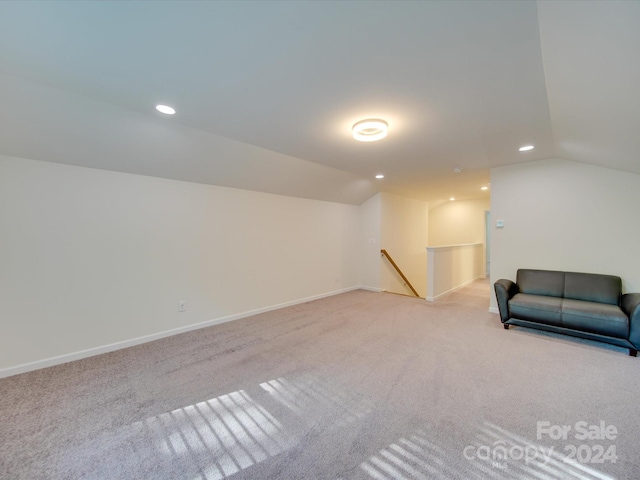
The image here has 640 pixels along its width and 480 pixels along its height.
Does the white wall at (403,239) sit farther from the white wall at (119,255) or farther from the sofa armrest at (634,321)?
the sofa armrest at (634,321)

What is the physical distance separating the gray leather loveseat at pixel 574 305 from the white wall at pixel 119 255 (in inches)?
139

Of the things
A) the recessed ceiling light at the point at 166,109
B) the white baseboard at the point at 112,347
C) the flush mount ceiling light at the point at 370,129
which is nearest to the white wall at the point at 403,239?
the white baseboard at the point at 112,347

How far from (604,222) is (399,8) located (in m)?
4.03

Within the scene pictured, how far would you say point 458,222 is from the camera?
7887 millimetres

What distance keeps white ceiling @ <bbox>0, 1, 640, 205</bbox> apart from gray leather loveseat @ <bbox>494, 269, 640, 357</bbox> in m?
1.48

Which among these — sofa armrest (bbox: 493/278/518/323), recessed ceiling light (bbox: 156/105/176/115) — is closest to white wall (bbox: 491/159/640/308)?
sofa armrest (bbox: 493/278/518/323)

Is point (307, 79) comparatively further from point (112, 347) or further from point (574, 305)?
point (574, 305)

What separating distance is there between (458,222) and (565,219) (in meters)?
4.35

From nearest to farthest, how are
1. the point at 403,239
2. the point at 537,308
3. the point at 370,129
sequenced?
1. the point at 370,129
2. the point at 537,308
3. the point at 403,239

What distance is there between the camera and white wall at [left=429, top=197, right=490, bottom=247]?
748cm

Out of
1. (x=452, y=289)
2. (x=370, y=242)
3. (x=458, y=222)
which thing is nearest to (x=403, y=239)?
(x=370, y=242)

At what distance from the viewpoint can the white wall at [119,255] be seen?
245cm

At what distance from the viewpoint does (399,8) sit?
125 cm

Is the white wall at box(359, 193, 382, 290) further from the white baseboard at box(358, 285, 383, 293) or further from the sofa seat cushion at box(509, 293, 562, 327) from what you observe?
the sofa seat cushion at box(509, 293, 562, 327)
